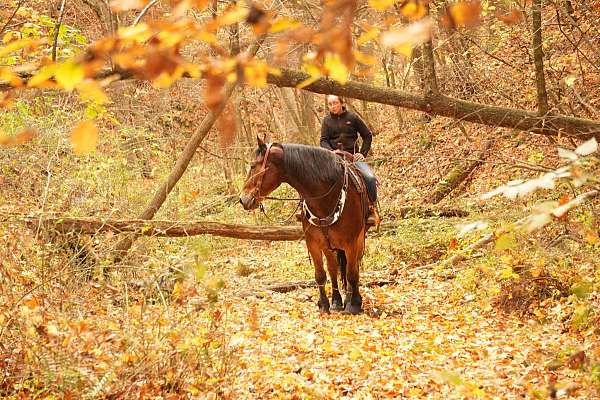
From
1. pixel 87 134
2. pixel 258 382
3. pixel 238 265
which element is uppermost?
pixel 87 134

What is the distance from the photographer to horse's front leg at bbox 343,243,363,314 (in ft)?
28.2

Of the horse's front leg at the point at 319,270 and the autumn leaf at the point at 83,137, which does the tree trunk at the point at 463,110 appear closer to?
the horse's front leg at the point at 319,270

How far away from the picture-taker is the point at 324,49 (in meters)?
2.03

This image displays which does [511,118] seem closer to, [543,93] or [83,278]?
[543,93]

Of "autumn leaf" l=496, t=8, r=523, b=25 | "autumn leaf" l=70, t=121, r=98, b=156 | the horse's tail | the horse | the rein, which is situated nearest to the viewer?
"autumn leaf" l=70, t=121, r=98, b=156

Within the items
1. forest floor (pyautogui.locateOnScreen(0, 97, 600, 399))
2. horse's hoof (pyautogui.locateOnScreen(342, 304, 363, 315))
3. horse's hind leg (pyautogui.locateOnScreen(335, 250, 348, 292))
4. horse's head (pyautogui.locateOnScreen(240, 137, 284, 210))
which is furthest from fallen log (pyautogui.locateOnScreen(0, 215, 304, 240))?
horse's hoof (pyautogui.locateOnScreen(342, 304, 363, 315))

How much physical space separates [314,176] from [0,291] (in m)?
3.98

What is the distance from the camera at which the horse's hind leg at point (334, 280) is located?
28.7 ft

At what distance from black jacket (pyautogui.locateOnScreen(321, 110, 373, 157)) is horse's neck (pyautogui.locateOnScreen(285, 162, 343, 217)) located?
4.55 feet

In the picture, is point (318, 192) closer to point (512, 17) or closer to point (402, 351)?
point (402, 351)

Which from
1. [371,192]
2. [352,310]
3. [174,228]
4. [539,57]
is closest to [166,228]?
[174,228]

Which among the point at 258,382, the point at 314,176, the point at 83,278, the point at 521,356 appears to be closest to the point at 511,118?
the point at 314,176

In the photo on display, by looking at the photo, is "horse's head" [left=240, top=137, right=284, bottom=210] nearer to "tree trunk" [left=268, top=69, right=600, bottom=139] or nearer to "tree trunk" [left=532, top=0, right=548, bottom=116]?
"tree trunk" [left=268, top=69, right=600, bottom=139]

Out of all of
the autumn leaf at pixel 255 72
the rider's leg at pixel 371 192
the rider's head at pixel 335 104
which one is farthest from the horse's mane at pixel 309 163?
the autumn leaf at pixel 255 72
